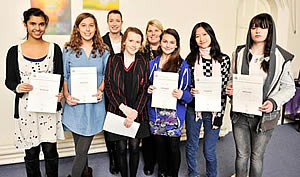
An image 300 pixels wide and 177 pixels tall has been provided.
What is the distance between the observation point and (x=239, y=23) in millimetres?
4191

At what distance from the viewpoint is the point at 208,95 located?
234cm

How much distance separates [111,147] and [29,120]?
1017 mm

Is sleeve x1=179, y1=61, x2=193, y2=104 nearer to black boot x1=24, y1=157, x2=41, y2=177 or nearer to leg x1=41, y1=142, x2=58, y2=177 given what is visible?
leg x1=41, y1=142, x2=58, y2=177

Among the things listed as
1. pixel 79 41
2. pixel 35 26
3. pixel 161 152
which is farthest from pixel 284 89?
pixel 35 26

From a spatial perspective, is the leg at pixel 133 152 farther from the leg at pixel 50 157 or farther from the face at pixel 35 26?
the face at pixel 35 26

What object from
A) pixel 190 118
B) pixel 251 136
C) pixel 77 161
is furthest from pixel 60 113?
pixel 251 136

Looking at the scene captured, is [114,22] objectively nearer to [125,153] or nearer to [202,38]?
[202,38]

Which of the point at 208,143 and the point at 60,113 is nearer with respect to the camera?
the point at 60,113

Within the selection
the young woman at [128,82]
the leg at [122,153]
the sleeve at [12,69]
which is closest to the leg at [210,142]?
the young woman at [128,82]

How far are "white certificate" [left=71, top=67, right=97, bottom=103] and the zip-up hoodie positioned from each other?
A: 112cm

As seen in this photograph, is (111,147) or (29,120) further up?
(29,120)

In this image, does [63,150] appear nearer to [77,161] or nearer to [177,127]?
[77,161]

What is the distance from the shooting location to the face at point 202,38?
2.30m

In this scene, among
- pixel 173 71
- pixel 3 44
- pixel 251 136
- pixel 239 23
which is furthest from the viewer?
pixel 239 23
